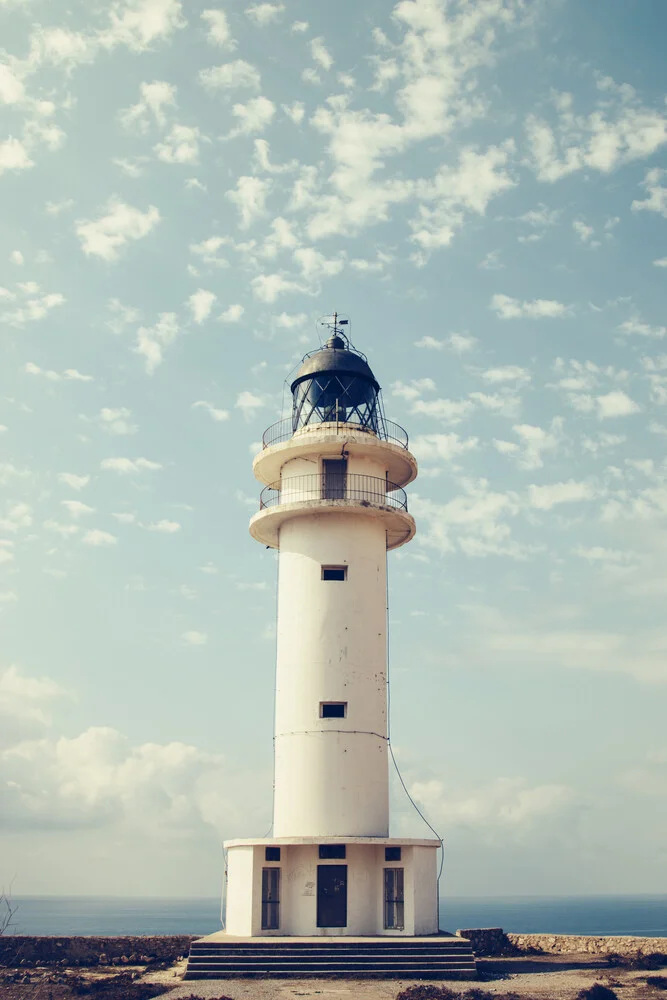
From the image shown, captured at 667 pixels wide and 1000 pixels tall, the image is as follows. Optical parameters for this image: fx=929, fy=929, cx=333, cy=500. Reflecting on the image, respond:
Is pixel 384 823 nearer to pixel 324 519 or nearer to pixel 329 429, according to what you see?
pixel 324 519

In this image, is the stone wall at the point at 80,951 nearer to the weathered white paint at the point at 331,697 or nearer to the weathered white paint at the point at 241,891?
the weathered white paint at the point at 241,891

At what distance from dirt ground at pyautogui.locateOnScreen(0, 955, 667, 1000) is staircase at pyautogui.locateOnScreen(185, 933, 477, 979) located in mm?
381

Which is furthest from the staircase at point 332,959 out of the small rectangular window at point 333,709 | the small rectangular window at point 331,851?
the small rectangular window at point 333,709

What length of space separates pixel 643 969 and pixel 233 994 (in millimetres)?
9270

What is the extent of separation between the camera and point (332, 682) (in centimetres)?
2264

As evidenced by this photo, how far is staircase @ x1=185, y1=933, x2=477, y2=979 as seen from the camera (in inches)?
714

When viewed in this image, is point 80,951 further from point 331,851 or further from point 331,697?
point 331,697

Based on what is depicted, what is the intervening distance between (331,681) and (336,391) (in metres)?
7.90

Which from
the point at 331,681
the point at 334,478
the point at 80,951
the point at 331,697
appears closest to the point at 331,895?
the point at 331,697

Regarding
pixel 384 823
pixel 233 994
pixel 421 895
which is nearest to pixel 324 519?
pixel 384 823

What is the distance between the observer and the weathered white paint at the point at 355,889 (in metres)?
20.5

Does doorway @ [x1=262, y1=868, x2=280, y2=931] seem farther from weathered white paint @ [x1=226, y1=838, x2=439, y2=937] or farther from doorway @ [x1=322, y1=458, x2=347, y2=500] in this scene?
doorway @ [x1=322, y1=458, x2=347, y2=500]

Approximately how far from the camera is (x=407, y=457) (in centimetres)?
2484

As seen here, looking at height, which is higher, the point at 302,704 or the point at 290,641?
the point at 290,641
